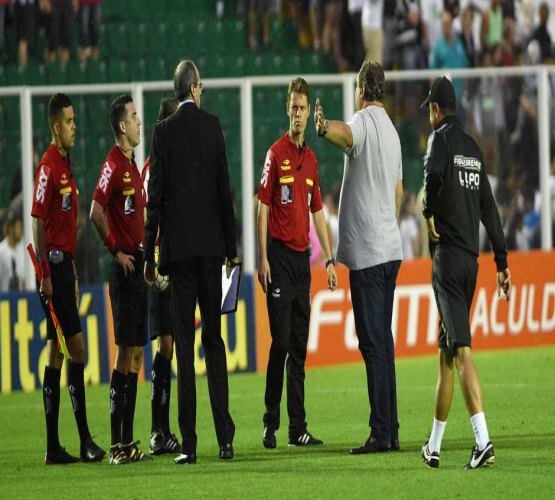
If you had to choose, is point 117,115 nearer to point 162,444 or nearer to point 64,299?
point 64,299

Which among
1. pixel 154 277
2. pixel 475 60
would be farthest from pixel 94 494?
pixel 475 60

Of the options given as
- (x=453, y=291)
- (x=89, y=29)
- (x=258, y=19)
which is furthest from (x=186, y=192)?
(x=258, y=19)

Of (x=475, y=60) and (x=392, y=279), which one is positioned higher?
(x=475, y=60)

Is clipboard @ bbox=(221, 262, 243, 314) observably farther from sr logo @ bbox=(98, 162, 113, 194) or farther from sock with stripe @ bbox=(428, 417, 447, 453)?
sock with stripe @ bbox=(428, 417, 447, 453)

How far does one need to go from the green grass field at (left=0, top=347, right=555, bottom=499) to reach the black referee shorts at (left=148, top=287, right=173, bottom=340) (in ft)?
2.76

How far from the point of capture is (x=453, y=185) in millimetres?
8883

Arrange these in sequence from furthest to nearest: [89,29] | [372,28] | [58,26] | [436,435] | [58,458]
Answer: [372,28] < [89,29] < [58,26] < [58,458] < [436,435]

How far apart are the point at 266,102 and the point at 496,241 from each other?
319 inches

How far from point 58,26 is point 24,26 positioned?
1.36 ft

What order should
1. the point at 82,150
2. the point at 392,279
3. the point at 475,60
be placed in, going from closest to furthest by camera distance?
the point at 392,279
the point at 82,150
the point at 475,60

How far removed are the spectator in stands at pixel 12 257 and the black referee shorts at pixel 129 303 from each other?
222 inches

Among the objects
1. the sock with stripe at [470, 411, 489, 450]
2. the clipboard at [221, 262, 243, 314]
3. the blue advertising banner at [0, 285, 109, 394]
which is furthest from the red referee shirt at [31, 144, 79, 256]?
the blue advertising banner at [0, 285, 109, 394]

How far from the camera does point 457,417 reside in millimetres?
11781

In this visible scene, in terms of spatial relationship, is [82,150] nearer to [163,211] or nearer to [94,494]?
[163,211]
